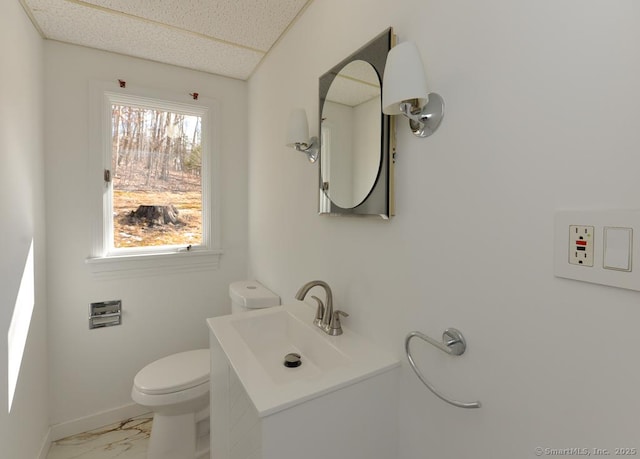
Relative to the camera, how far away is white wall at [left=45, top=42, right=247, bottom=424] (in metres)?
1.84

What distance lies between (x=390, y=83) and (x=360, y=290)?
2.36ft

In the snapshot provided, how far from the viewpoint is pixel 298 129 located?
4.59 ft

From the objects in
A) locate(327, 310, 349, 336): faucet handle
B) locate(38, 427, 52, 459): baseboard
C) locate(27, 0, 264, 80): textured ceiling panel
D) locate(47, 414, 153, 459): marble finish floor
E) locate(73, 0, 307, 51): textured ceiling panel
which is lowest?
locate(47, 414, 153, 459): marble finish floor

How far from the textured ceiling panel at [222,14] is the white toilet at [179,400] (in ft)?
4.99

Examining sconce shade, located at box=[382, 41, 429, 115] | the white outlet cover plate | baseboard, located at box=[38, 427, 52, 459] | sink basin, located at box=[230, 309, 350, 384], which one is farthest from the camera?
baseboard, located at box=[38, 427, 52, 459]

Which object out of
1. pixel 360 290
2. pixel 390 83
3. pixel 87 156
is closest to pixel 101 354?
pixel 87 156

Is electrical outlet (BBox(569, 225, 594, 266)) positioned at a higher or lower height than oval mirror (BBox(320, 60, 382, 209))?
lower

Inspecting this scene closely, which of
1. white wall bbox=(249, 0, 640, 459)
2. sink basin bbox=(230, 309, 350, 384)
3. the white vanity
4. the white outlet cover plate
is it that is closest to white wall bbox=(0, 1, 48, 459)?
the white vanity

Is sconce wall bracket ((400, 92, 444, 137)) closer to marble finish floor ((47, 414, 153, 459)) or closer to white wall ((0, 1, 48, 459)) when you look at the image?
white wall ((0, 1, 48, 459))

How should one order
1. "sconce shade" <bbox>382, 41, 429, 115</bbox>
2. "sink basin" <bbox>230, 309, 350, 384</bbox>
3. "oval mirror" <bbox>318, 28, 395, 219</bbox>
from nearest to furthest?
"sconce shade" <bbox>382, 41, 429, 115</bbox>
"oval mirror" <bbox>318, 28, 395, 219</bbox>
"sink basin" <bbox>230, 309, 350, 384</bbox>

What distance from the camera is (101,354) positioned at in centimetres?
198

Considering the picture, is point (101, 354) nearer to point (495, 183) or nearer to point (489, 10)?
point (495, 183)

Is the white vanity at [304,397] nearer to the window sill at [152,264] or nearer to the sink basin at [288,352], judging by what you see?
the sink basin at [288,352]

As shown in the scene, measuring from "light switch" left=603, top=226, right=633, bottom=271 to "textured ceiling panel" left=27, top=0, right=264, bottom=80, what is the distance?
2.04m
